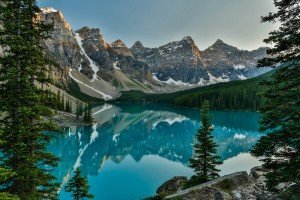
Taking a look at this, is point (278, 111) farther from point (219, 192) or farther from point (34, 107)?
point (34, 107)

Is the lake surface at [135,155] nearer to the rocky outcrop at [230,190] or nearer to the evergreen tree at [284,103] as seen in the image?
the rocky outcrop at [230,190]

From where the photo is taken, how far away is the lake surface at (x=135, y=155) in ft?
174

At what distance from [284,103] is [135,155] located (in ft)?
225

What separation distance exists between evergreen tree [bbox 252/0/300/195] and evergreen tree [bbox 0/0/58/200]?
1180 centimetres

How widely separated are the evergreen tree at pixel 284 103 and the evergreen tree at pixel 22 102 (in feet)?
38.7

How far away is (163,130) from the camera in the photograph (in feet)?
414

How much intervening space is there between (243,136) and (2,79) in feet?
321

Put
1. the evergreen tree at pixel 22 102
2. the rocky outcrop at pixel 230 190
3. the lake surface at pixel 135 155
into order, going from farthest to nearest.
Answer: the lake surface at pixel 135 155
the rocky outcrop at pixel 230 190
the evergreen tree at pixel 22 102

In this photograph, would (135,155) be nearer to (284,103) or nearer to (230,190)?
(230,190)

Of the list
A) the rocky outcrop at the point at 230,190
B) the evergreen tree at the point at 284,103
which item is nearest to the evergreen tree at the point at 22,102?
the rocky outcrop at the point at 230,190

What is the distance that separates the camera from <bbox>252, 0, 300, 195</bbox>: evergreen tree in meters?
13.5

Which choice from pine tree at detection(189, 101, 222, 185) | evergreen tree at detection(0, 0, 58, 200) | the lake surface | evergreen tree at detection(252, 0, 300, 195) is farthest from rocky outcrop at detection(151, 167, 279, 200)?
the lake surface

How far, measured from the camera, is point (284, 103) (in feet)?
45.7

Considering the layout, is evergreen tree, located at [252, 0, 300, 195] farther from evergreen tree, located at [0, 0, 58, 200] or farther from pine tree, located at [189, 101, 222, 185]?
pine tree, located at [189, 101, 222, 185]
